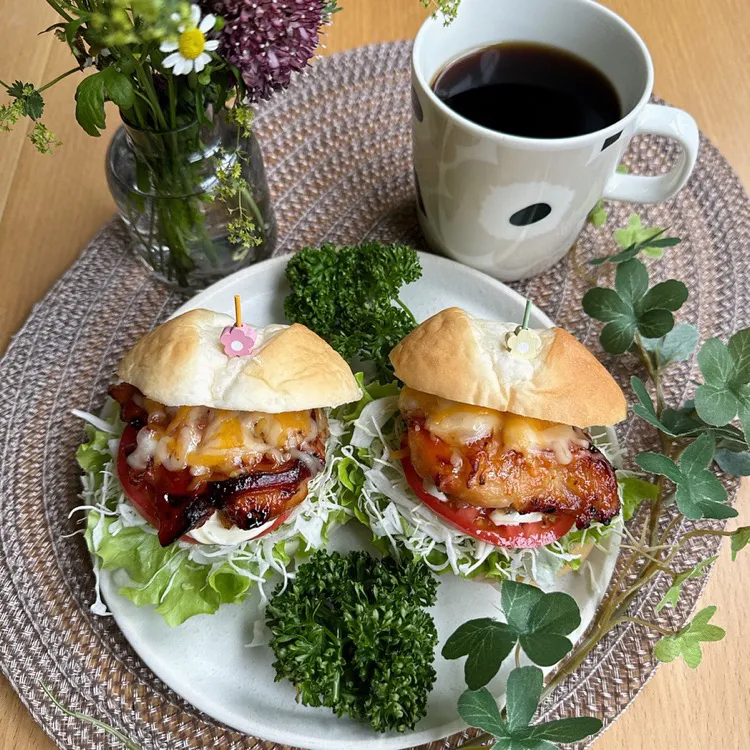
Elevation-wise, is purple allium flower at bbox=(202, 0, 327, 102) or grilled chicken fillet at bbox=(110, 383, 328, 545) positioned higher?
purple allium flower at bbox=(202, 0, 327, 102)

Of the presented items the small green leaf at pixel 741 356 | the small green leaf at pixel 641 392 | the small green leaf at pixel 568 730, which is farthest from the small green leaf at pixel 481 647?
the small green leaf at pixel 741 356

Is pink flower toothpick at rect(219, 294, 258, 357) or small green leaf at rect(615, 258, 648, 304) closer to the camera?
pink flower toothpick at rect(219, 294, 258, 357)

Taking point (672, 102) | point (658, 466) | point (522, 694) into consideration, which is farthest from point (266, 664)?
point (672, 102)

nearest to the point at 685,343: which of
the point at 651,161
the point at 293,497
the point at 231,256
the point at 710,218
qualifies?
the point at 710,218

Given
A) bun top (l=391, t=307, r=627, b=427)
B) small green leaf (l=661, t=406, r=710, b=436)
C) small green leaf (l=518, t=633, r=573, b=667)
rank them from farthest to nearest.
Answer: small green leaf (l=661, t=406, r=710, b=436), bun top (l=391, t=307, r=627, b=427), small green leaf (l=518, t=633, r=573, b=667)

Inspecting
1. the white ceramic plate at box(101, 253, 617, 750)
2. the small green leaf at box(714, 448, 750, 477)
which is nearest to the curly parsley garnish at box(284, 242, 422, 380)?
the white ceramic plate at box(101, 253, 617, 750)

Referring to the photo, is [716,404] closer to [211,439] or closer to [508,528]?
[508,528]

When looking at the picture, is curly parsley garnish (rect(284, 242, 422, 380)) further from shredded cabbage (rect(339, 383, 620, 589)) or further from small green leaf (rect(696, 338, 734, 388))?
small green leaf (rect(696, 338, 734, 388))

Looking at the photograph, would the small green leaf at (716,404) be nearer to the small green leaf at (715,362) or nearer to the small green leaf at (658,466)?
the small green leaf at (715,362)
